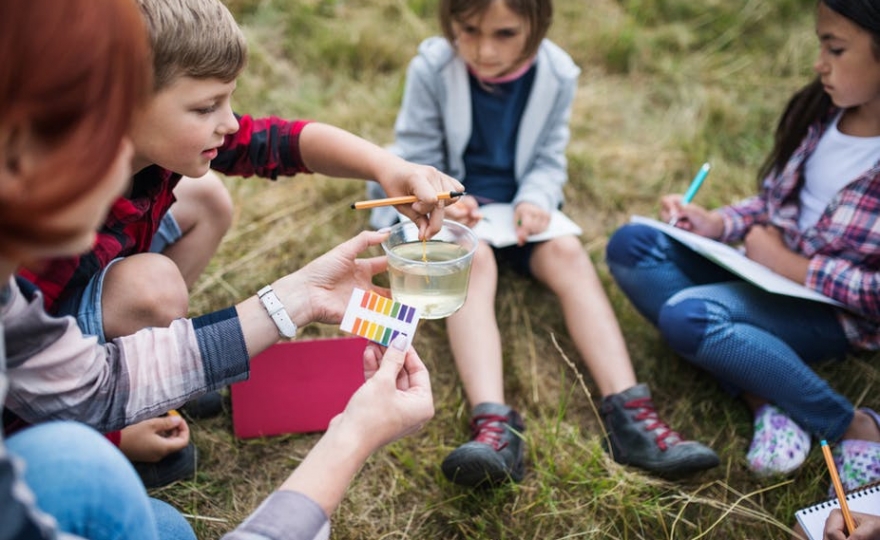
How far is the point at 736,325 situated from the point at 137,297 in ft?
4.56

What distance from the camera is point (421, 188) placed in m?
1.53

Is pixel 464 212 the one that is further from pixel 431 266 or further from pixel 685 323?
pixel 685 323

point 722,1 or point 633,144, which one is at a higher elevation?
point 722,1

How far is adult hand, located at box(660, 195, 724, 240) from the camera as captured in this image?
7.23 feet

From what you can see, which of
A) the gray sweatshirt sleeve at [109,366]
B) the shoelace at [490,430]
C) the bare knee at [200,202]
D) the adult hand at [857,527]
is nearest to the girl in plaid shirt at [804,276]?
the adult hand at [857,527]

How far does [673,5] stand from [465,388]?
101 inches

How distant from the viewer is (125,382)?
1.22 metres

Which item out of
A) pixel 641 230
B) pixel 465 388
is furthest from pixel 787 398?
pixel 465 388

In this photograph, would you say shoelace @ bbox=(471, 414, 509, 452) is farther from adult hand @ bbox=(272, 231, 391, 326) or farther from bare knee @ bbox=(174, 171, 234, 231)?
bare knee @ bbox=(174, 171, 234, 231)

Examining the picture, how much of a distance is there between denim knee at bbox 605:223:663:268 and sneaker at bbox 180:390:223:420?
3.72ft

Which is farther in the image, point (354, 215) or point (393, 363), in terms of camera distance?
point (354, 215)

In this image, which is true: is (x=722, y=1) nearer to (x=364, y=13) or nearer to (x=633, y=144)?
(x=633, y=144)

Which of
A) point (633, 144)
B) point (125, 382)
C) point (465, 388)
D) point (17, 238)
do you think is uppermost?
point (17, 238)

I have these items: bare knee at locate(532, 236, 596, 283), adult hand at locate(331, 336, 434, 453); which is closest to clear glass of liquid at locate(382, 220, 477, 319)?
adult hand at locate(331, 336, 434, 453)
